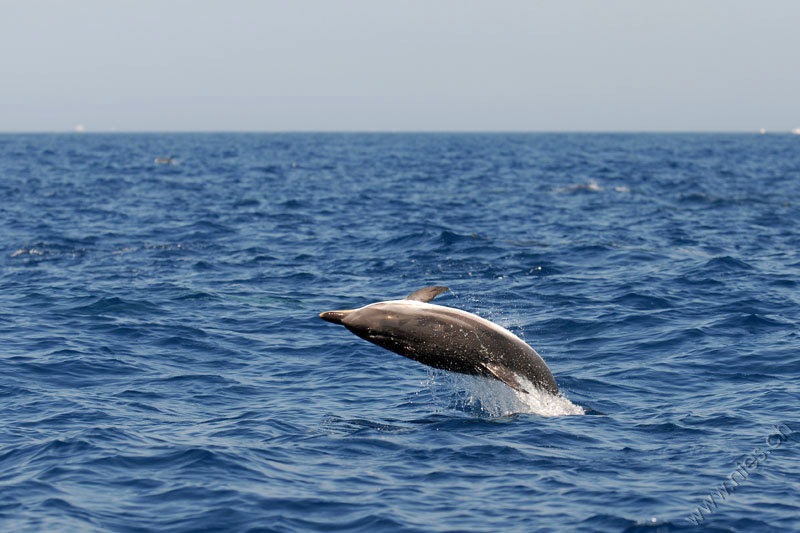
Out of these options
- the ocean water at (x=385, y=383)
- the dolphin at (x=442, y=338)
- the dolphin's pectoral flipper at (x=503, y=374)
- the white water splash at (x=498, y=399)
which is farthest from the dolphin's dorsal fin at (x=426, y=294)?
the ocean water at (x=385, y=383)

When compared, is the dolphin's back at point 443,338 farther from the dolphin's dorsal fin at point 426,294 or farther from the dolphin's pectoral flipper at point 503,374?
the dolphin's dorsal fin at point 426,294

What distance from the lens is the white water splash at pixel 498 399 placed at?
44.4 feet

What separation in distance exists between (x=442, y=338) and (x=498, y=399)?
194 cm

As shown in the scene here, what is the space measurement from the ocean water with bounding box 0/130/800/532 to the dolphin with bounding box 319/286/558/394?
95 cm

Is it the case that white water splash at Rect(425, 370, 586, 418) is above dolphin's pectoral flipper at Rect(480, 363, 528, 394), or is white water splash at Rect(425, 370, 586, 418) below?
below

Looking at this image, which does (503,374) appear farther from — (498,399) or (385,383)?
(385,383)

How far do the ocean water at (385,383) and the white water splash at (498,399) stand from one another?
0.16 feet

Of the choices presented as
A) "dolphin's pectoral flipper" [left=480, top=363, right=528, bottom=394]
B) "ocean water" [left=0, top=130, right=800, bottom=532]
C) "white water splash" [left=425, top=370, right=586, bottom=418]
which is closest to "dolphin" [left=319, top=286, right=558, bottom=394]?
"dolphin's pectoral flipper" [left=480, top=363, right=528, bottom=394]

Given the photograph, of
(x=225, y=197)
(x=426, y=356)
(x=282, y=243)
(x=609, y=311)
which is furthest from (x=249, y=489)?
(x=225, y=197)

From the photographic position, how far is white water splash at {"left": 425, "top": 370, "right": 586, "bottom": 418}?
533 inches

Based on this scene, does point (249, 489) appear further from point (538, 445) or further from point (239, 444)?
point (538, 445)

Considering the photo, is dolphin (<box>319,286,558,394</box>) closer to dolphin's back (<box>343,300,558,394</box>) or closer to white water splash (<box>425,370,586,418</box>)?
dolphin's back (<box>343,300,558,394</box>)

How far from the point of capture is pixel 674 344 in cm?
1759

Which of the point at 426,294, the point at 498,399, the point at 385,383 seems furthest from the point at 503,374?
the point at 385,383
